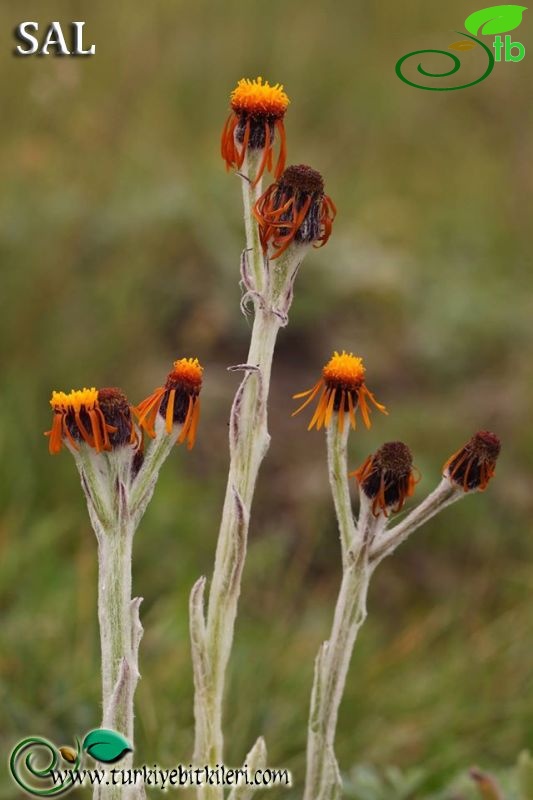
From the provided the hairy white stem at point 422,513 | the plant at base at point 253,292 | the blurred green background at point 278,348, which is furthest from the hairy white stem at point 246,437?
the blurred green background at point 278,348

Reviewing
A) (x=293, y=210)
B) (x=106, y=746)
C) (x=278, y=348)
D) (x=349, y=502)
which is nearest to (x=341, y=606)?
(x=349, y=502)

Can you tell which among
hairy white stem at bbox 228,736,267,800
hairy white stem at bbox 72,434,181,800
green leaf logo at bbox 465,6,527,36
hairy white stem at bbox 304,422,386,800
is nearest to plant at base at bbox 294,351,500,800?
hairy white stem at bbox 304,422,386,800

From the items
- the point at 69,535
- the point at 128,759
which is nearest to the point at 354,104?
the point at 69,535

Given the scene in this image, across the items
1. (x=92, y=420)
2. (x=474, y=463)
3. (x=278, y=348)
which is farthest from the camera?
(x=278, y=348)

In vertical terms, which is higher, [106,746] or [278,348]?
[278,348]

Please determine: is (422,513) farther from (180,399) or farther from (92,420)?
(92,420)

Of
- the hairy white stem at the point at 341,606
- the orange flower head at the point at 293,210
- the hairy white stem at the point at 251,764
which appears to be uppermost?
the orange flower head at the point at 293,210

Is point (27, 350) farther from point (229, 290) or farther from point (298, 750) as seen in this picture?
point (298, 750)

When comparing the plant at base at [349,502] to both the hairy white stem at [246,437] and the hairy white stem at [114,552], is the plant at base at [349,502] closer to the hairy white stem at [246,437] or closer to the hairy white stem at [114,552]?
the hairy white stem at [246,437]
